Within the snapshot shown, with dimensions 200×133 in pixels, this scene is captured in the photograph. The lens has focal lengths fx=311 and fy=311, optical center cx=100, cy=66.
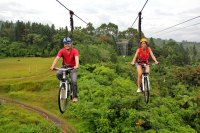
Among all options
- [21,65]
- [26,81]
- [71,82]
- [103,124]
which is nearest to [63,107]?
[71,82]

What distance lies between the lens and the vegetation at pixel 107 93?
116 ft

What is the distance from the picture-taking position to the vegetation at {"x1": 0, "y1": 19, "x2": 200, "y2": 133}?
35312 mm

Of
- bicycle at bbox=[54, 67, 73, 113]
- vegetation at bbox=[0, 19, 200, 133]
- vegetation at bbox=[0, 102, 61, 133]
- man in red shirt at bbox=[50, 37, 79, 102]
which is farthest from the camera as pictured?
vegetation at bbox=[0, 102, 61, 133]

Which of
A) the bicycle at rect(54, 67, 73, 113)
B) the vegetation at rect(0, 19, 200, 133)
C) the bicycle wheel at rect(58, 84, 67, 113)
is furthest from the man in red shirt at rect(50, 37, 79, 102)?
the vegetation at rect(0, 19, 200, 133)

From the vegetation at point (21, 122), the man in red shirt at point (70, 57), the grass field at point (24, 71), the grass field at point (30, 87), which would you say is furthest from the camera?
the grass field at point (24, 71)

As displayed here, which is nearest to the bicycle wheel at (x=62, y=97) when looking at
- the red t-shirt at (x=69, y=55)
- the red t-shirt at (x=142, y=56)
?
the red t-shirt at (x=69, y=55)

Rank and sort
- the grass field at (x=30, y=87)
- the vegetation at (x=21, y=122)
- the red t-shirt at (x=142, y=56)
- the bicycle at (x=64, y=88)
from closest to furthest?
1. the bicycle at (x=64, y=88)
2. the red t-shirt at (x=142, y=56)
3. the vegetation at (x=21, y=122)
4. the grass field at (x=30, y=87)

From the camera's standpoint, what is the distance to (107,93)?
42375 mm

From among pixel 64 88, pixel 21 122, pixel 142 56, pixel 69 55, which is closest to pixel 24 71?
pixel 21 122

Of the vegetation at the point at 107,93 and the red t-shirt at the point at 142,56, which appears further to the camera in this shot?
the vegetation at the point at 107,93

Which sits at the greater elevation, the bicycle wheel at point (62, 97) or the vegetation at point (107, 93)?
the bicycle wheel at point (62, 97)

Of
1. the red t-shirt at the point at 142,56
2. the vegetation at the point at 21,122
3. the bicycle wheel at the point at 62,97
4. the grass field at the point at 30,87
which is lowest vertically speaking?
the vegetation at the point at 21,122

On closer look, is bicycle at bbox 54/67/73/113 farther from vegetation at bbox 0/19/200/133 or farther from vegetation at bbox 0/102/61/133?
vegetation at bbox 0/102/61/133

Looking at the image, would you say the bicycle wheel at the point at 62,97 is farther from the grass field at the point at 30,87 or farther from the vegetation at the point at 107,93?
the grass field at the point at 30,87
